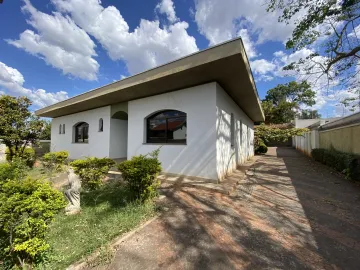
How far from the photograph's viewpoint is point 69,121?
35.0 feet

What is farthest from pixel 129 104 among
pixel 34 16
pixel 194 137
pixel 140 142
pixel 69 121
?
pixel 69 121

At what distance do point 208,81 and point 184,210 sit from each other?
3.76 meters

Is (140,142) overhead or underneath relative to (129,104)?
underneath

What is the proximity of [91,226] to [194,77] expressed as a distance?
14.3 feet

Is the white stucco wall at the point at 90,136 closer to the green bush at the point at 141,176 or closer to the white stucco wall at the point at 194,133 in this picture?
the white stucco wall at the point at 194,133

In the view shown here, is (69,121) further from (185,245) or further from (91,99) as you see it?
(185,245)

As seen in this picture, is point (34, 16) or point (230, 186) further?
point (34, 16)

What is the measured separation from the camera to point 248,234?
8.31 feet

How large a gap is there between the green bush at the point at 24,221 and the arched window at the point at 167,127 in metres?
4.27

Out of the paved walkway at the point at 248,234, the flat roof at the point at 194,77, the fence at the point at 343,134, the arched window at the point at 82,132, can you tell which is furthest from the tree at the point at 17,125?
the fence at the point at 343,134

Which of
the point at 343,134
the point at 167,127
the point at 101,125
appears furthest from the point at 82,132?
the point at 343,134

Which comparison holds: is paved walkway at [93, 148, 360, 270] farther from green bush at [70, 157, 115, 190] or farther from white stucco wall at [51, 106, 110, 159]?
white stucco wall at [51, 106, 110, 159]

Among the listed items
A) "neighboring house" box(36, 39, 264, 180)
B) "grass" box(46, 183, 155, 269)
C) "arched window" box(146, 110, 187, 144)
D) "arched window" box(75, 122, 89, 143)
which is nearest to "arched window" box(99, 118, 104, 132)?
"neighboring house" box(36, 39, 264, 180)

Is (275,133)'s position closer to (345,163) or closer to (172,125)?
(345,163)
